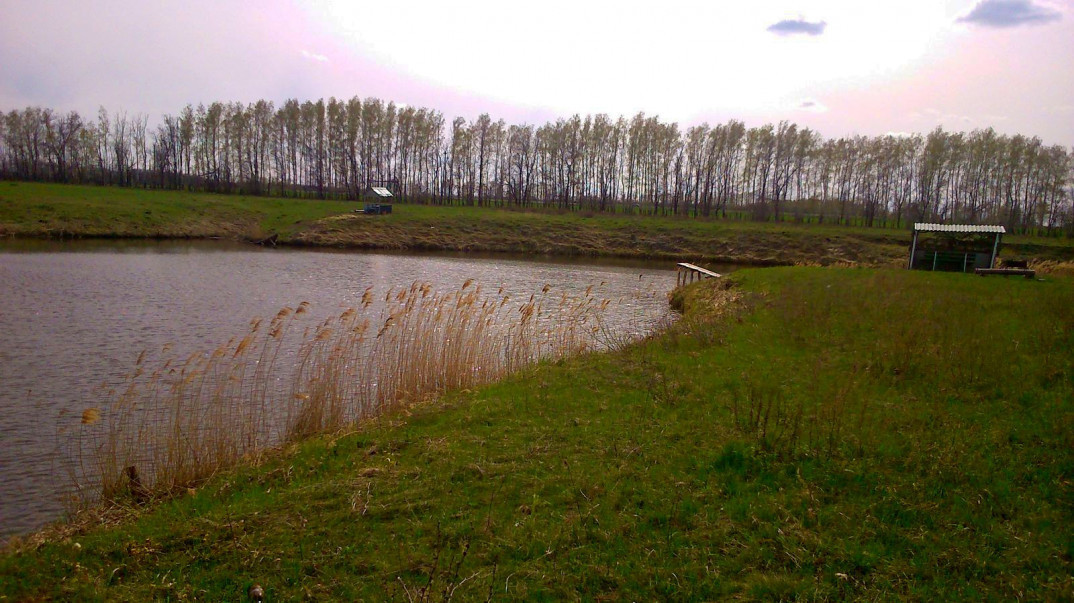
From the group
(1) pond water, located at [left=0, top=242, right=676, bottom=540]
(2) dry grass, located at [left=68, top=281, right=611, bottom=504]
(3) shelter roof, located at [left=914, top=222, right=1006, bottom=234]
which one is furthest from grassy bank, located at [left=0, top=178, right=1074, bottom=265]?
(2) dry grass, located at [left=68, top=281, right=611, bottom=504]

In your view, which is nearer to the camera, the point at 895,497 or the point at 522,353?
the point at 895,497

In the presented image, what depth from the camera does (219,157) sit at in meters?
87.3

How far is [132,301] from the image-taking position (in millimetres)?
19047

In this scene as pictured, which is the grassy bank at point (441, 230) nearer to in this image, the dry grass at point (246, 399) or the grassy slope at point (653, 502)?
the dry grass at point (246, 399)

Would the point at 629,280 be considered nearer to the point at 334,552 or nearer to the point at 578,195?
the point at 334,552

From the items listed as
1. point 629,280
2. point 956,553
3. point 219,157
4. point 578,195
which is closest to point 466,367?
point 956,553

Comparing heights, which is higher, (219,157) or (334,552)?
(219,157)

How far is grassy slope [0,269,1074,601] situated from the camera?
448 centimetres

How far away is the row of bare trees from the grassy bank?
1970 centimetres

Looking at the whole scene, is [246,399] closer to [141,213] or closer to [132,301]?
[132,301]

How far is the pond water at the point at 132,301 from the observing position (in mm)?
8469

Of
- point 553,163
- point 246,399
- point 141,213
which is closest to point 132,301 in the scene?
point 246,399

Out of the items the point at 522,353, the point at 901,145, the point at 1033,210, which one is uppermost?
the point at 901,145

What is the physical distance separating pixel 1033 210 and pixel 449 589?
95.7 m
